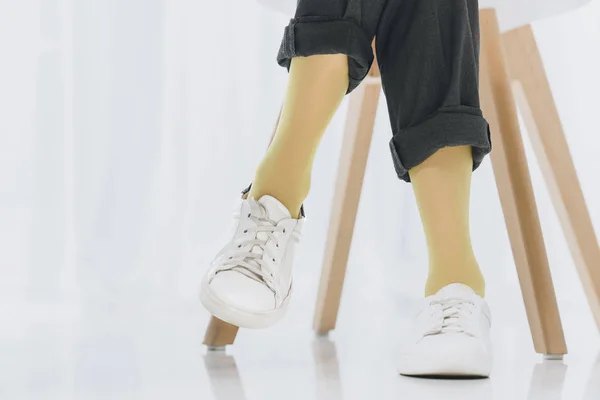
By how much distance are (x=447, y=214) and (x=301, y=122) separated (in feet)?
0.53

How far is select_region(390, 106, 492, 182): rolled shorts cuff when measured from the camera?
2.29ft

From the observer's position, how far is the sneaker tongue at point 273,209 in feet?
2.30

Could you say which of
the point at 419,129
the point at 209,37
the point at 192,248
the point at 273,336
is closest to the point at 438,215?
the point at 419,129

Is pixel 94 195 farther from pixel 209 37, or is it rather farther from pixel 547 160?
pixel 547 160

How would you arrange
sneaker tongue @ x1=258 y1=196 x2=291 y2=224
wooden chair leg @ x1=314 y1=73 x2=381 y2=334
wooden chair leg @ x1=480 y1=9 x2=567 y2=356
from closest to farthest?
sneaker tongue @ x1=258 y1=196 x2=291 y2=224, wooden chair leg @ x1=480 y1=9 x2=567 y2=356, wooden chair leg @ x1=314 y1=73 x2=381 y2=334

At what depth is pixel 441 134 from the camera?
698mm

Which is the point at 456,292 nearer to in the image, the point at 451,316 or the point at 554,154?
the point at 451,316

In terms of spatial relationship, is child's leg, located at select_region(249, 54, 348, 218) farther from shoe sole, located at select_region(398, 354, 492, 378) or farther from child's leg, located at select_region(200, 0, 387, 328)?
shoe sole, located at select_region(398, 354, 492, 378)

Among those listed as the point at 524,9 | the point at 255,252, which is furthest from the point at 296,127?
the point at 524,9

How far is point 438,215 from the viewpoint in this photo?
28.2 inches

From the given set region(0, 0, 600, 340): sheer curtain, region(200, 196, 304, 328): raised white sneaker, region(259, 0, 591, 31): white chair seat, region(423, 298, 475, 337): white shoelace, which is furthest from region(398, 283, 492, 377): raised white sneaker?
region(0, 0, 600, 340): sheer curtain

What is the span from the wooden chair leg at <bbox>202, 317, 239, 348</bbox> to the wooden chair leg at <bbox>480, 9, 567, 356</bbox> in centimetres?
32

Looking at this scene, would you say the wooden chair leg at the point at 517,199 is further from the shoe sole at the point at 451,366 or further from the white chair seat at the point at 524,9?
the shoe sole at the point at 451,366

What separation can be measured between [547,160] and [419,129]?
30cm
